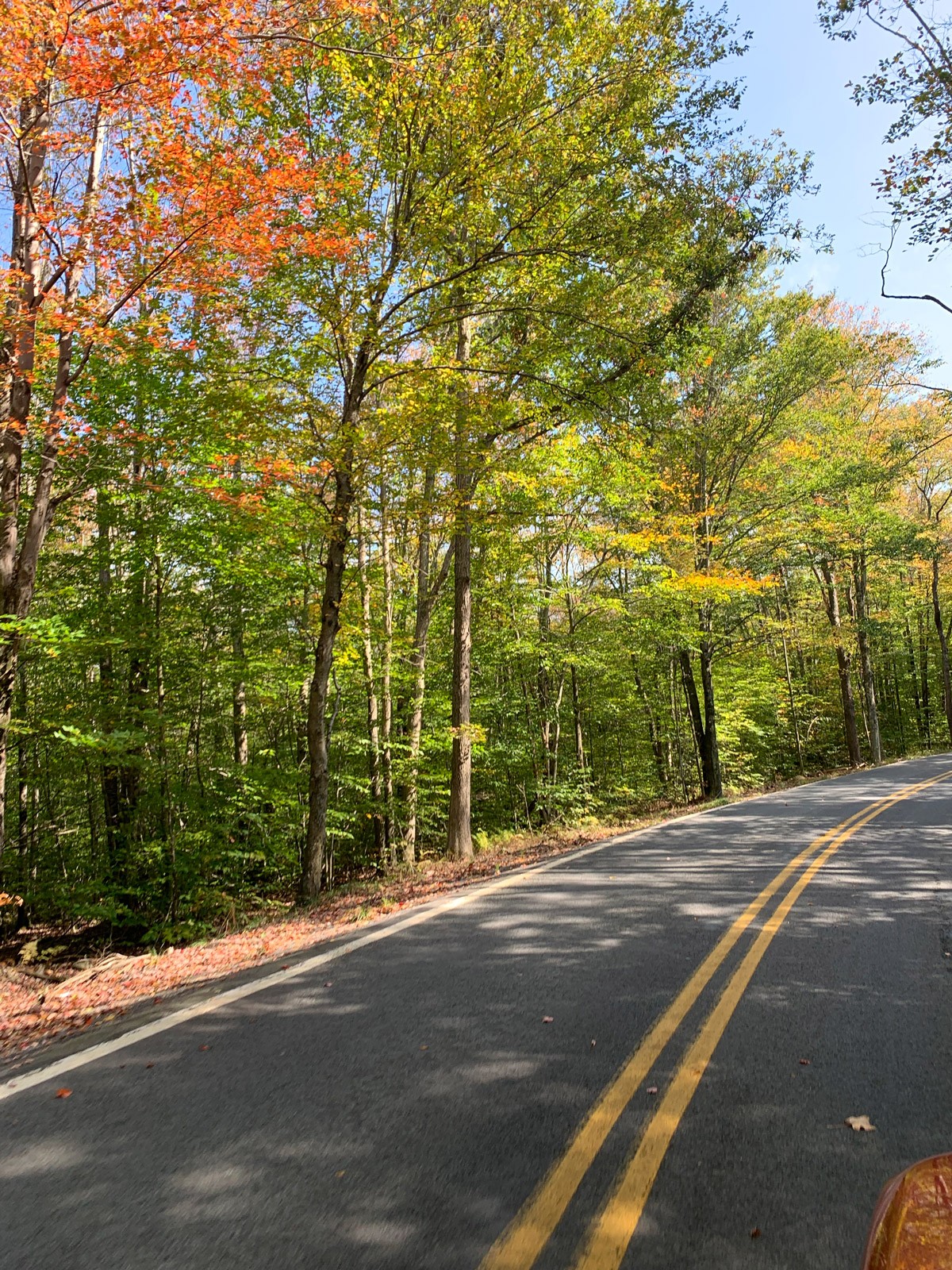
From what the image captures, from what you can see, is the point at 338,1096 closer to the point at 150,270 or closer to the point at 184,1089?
the point at 184,1089

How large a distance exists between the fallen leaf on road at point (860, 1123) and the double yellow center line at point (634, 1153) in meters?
0.63

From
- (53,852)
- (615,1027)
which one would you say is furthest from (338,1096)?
(53,852)

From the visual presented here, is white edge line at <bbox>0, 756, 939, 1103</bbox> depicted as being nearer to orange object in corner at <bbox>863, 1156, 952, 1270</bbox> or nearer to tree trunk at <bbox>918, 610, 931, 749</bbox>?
orange object in corner at <bbox>863, 1156, 952, 1270</bbox>

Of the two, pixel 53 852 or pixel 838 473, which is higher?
pixel 838 473

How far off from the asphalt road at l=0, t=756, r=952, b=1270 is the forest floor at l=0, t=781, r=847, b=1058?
107 cm

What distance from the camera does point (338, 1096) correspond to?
3172mm

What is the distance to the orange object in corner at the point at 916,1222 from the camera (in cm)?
142

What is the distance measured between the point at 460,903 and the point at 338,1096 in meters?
3.62

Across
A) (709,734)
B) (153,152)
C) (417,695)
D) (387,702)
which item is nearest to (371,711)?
(387,702)

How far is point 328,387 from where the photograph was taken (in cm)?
1104

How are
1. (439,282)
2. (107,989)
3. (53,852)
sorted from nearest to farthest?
(107,989), (439,282), (53,852)

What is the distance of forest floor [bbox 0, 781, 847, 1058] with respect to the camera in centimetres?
514

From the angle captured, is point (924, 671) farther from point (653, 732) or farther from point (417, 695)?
point (417, 695)

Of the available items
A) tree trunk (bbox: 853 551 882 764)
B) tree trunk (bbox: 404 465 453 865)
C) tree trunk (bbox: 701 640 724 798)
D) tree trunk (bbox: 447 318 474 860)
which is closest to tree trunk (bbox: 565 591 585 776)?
tree trunk (bbox: 701 640 724 798)
